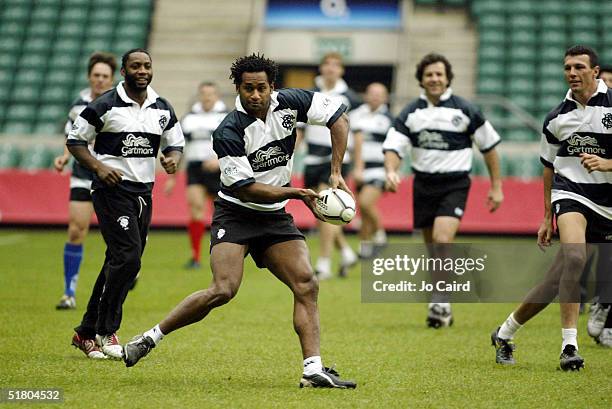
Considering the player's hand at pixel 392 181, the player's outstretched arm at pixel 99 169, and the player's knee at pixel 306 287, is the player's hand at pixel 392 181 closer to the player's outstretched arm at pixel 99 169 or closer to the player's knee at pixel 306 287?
the player's outstretched arm at pixel 99 169

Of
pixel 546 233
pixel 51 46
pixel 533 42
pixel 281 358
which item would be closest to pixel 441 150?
pixel 546 233

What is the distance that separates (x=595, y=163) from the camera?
7.11m

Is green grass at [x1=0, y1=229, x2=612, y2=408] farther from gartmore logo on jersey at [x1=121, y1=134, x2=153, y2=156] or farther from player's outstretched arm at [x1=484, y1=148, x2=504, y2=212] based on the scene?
gartmore logo on jersey at [x1=121, y1=134, x2=153, y2=156]

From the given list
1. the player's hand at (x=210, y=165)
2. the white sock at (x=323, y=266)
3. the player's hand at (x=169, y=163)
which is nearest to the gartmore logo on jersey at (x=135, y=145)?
the player's hand at (x=169, y=163)

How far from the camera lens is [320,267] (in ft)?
43.4

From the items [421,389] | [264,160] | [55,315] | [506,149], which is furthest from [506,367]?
[506,149]

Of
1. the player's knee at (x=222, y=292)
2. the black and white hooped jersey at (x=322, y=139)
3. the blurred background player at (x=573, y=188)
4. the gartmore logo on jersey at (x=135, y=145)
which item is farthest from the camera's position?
the black and white hooped jersey at (x=322, y=139)

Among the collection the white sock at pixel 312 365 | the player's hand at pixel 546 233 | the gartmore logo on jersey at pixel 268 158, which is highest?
the gartmore logo on jersey at pixel 268 158

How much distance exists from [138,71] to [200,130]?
6.95 m

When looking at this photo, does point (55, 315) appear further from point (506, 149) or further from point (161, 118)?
point (506, 149)

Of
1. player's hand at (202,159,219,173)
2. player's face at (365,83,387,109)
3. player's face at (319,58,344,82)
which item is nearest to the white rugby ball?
player's face at (319,58,344,82)

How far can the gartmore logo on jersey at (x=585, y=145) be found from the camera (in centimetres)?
754

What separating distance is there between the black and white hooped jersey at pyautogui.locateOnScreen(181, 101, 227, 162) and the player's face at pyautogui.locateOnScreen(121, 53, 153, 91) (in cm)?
666

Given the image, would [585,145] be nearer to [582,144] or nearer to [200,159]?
[582,144]
